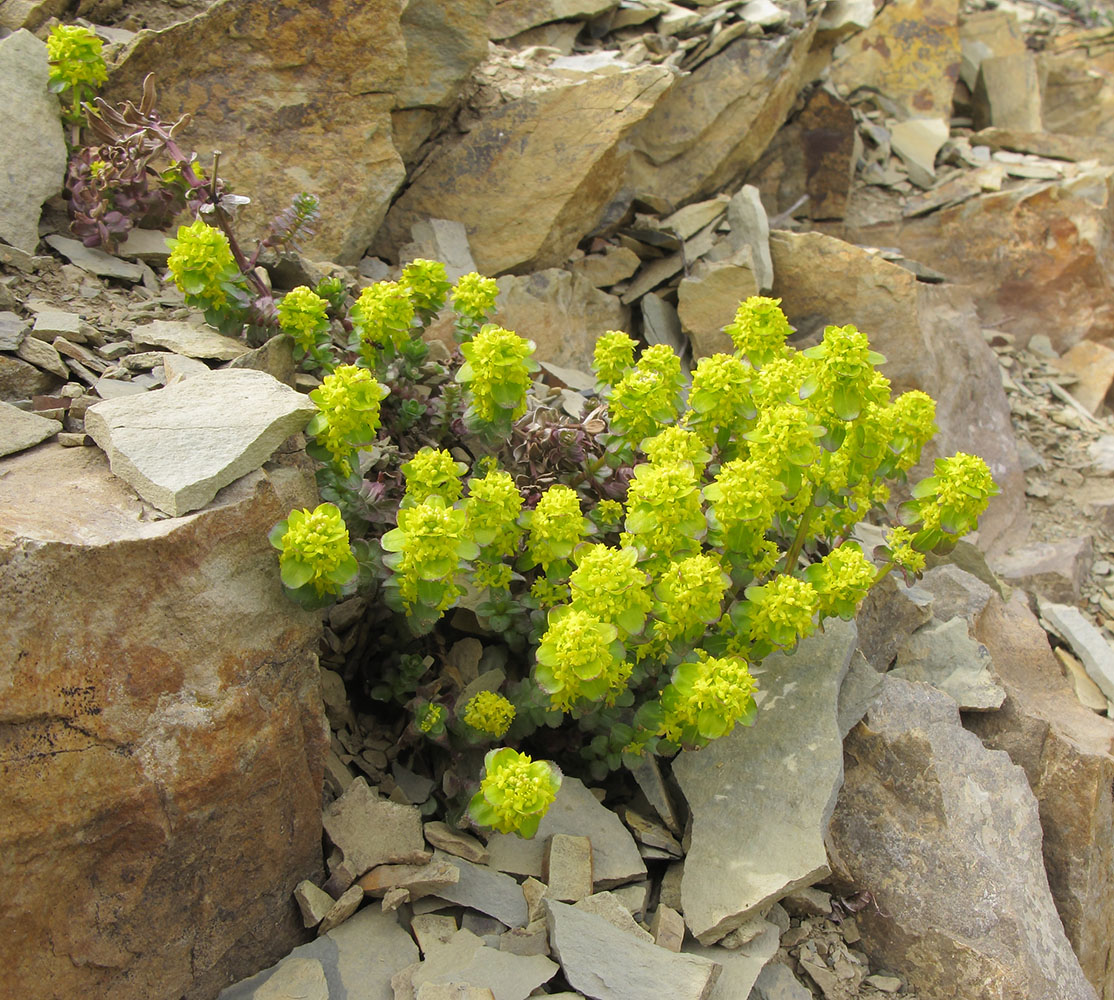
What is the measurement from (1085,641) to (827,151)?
4.17 meters

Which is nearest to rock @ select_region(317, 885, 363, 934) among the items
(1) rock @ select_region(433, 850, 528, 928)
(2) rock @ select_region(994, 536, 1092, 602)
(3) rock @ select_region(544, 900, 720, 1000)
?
(1) rock @ select_region(433, 850, 528, 928)

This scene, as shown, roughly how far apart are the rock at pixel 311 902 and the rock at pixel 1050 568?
13.5 ft

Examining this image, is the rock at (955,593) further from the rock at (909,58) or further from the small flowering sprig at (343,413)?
the rock at (909,58)

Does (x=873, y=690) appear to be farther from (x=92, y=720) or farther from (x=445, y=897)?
(x=92, y=720)

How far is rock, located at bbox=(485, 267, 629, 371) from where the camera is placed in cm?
502

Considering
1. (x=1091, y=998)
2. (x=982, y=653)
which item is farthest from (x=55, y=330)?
(x=1091, y=998)

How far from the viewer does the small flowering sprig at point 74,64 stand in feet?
11.9

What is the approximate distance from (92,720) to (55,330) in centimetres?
151

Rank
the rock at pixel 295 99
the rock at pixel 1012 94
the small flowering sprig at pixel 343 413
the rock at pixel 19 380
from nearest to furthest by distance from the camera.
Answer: the small flowering sprig at pixel 343 413 → the rock at pixel 19 380 → the rock at pixel 295 99 → the rock at pixel 1012 94

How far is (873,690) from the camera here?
3.43m

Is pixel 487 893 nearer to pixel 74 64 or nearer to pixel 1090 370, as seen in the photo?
pixel 74 64

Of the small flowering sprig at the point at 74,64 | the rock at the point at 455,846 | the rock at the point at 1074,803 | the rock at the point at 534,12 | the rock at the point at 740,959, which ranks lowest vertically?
the rock at the point at 1074,803

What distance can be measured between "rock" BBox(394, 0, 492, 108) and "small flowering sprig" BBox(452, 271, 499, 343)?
207 centimetres

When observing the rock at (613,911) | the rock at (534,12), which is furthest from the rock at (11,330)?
the rock at (534,12)
